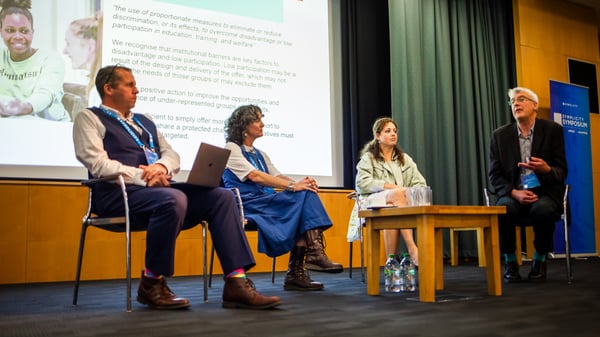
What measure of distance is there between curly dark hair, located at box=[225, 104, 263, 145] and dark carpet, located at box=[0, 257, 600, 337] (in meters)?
0.88

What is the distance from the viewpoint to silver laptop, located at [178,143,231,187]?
2.37 m

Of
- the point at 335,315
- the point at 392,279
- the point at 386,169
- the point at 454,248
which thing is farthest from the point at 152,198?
the point at 454,248

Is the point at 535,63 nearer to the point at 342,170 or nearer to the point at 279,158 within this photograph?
the point at 342,170

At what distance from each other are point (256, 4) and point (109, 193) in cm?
277

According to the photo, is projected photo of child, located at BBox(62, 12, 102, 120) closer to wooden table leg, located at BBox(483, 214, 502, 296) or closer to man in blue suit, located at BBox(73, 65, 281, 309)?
man in blue suit, located at BBox(73, 65, 281, 309)

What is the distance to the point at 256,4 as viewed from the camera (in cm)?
475

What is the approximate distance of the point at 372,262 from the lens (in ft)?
9.17

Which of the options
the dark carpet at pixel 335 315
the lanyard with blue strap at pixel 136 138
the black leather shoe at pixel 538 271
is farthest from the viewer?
the black leather shoe at pixel 538 271

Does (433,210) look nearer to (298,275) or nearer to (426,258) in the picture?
(426,258)

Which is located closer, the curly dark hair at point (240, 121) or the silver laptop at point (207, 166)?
the silver laptop at point (207, 166)

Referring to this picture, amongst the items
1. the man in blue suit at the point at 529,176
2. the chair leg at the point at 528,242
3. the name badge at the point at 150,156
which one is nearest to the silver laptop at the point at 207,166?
A: the name badge at the point at 150,156

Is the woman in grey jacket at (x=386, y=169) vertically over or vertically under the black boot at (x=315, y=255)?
over

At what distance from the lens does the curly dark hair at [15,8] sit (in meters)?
3.79

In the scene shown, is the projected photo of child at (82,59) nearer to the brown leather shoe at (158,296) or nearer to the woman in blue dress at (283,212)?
the woman in blue dress at (283,212)
